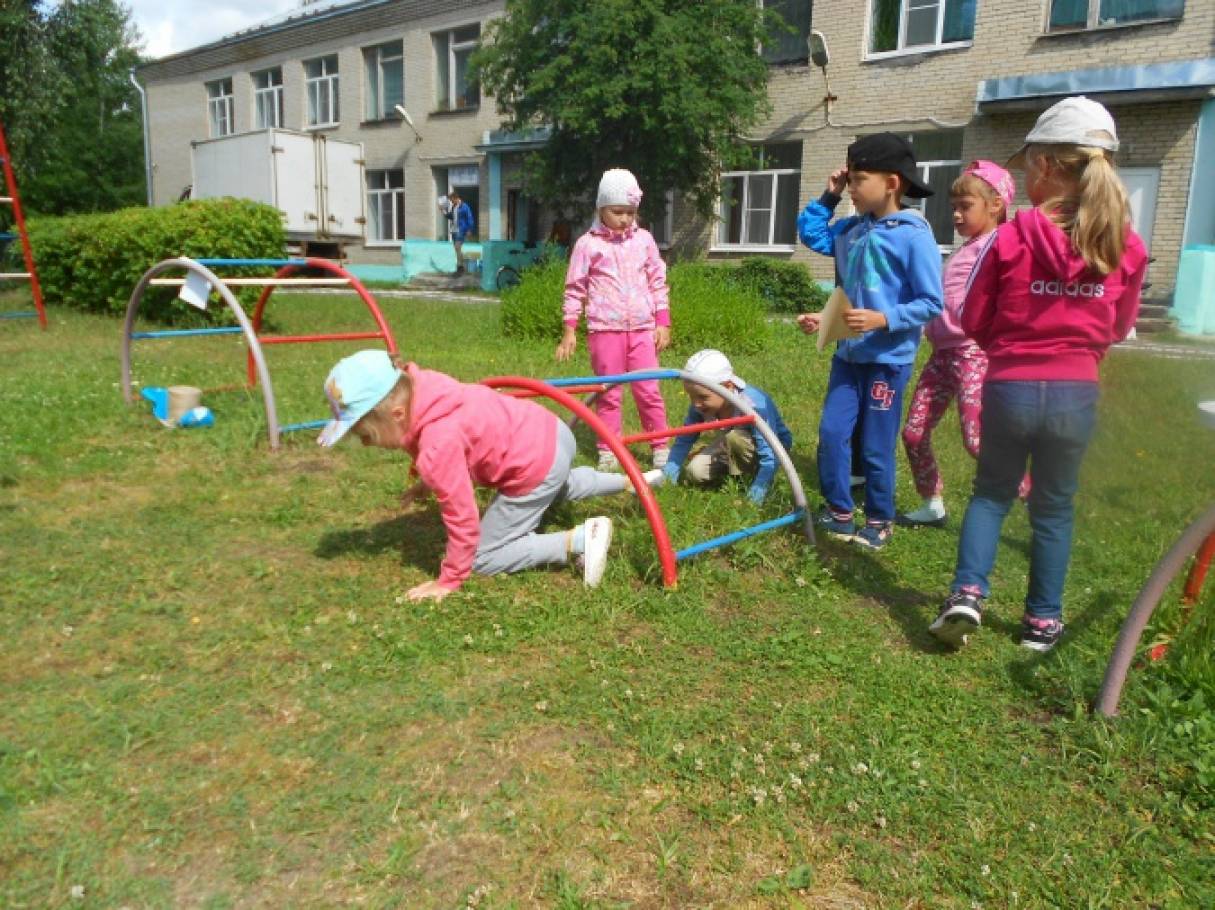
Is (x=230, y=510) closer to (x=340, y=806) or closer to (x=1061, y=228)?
(x=340, y=806)

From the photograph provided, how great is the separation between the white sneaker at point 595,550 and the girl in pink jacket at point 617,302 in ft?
4.48

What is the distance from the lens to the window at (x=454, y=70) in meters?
22.9

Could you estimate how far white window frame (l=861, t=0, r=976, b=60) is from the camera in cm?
1531

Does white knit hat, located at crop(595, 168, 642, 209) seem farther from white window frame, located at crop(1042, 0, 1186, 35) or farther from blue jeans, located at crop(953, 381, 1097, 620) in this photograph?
white window frame, located at crop(1042, 0, 1186, 35)

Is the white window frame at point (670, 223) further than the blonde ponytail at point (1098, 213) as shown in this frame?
Yes

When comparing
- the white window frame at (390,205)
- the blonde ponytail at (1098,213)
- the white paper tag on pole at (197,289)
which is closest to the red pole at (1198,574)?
the blonde ponytail at (1098,213)

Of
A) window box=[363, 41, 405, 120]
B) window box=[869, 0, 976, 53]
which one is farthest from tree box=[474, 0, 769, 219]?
window box=[363, 41, 405, 120]

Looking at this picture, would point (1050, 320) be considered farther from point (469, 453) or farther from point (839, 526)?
point (469, 453)

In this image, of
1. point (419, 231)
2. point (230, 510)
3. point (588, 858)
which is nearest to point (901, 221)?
point (588, 858)

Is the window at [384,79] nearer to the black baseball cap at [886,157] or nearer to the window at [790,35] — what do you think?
the window at [790,35]

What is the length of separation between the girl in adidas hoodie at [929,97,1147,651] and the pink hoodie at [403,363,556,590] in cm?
152

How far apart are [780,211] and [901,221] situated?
15046 mm

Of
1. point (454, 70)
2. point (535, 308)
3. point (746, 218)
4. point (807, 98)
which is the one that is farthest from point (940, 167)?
point (454, 70)

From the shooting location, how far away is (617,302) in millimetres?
4898
